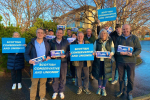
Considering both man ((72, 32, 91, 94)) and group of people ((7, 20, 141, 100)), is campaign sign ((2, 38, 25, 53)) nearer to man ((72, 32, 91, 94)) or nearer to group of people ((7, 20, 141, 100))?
group of people ((7, 20, 141, 100))

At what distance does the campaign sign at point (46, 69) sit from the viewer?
118 inches

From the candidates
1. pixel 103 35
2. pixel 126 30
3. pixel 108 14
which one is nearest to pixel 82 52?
pixel 103 35

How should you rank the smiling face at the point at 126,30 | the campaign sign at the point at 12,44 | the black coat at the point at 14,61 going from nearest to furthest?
the smiling face at the point at 126,30 < the campaign sign at the point at 12,44 < the black coat at the point at 14,61

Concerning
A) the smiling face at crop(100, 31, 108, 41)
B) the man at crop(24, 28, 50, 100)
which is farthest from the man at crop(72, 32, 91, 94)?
the man at crop(24, 28, 50, 100)

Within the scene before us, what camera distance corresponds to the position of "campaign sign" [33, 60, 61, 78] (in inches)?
118

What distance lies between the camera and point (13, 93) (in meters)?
3.85

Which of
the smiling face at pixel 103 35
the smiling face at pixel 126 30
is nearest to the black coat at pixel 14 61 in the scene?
the smiling face at pixel 103 35

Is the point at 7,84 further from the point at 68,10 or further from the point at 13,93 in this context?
the point at 68,10

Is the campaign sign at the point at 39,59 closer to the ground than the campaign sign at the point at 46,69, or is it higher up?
higher up

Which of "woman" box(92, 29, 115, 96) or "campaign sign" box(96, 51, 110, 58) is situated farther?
"woman" box(92, 29, 115, 96)

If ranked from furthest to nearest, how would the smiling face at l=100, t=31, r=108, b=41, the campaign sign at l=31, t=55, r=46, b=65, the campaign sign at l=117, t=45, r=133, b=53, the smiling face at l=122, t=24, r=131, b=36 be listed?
the smiling face at l=100, t=31, r=108, b=41 → the smiling face at l=122, t=24, r=131, b=36 → the campaign sign at l=117, t=45, r=133, b=53 → the campaign sign at l=31, t=55, r=46, b=65

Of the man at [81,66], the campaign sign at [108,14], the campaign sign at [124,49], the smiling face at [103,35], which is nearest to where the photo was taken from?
the campaign sign at [124,49]

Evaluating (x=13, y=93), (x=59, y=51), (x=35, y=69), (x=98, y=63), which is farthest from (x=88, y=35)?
(x=13, y=93)

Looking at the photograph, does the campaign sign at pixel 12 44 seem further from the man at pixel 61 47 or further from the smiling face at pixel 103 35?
the smiling face at pixel 103 35
